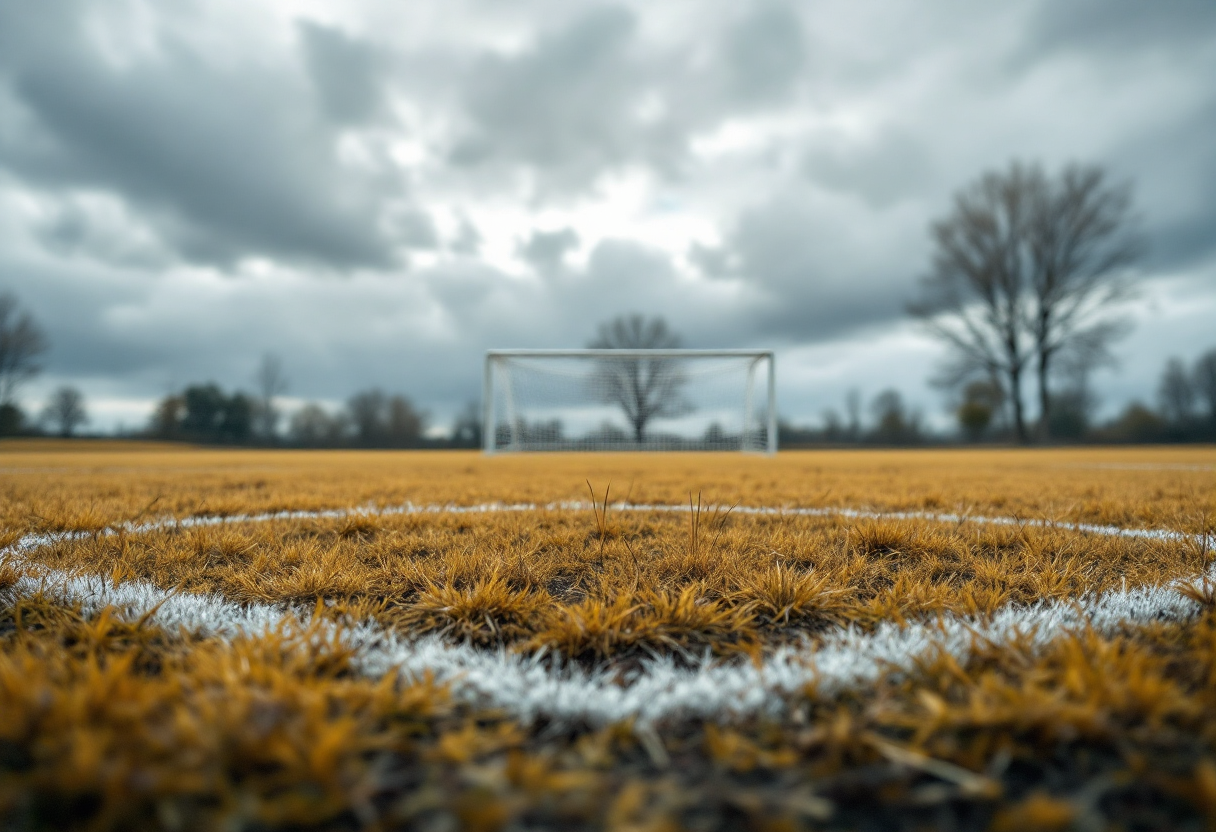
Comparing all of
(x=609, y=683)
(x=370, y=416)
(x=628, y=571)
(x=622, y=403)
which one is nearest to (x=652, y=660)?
(x=609, y=683)

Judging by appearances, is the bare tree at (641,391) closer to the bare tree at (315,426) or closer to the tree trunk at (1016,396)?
the tree trunk at (1016,396)

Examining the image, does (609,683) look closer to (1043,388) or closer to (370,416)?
(1043,388)

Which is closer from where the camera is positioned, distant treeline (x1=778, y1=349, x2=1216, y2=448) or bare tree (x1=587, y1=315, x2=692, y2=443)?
bare tree (x1=587, y1=315, x2=692, y2=443)

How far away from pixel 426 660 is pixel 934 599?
1273mm

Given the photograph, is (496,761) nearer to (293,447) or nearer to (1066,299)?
(1066,299)

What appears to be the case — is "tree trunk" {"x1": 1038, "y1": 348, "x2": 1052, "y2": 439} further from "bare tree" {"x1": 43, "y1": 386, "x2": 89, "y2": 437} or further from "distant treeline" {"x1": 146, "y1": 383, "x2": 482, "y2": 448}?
"bare tree" {"x1": 43, "y1": 386, "x2": 89, "y2": 437}

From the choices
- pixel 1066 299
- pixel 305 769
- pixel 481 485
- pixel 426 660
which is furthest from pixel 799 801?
pixel 1066 299

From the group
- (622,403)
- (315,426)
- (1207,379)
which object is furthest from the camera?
(315,426)

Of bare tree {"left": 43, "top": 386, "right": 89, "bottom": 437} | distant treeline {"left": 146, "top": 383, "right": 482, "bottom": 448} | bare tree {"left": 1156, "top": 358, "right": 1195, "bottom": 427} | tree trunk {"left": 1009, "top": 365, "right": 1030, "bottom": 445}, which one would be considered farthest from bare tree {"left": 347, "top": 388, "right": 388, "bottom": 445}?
bare tree {"left": 1156, "top": 358, "right": 1195, "bottom": 427}

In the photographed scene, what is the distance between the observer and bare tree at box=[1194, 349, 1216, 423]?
28062mm

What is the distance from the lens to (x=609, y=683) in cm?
106

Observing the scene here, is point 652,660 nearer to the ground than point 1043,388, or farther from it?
nearer to the ground

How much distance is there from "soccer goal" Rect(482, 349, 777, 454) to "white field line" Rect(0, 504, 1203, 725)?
11.6m

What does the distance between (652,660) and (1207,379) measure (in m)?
41.5
